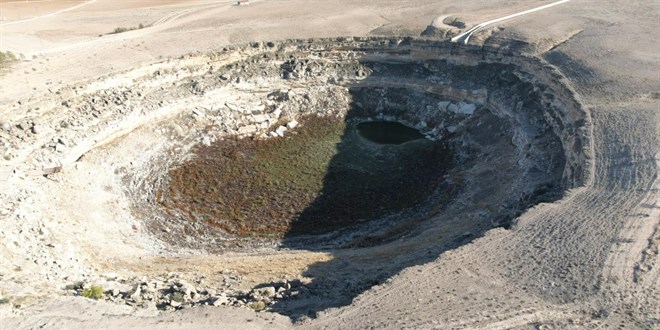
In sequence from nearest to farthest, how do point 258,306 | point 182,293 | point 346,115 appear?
point 258,306, point 182,293, point 346,115

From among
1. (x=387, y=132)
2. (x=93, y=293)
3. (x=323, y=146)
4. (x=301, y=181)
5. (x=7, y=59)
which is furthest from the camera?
(x=387, y=132)

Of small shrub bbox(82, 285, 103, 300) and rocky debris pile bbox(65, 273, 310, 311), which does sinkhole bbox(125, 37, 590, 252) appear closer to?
rocky debris pile bbox(65, 273, 310, 311)

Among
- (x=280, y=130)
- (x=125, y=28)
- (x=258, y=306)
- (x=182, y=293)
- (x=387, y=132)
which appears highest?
(x=125, y=28)

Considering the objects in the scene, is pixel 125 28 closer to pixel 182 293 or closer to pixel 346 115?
pixel 346 115

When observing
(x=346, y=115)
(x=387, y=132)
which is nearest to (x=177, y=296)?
(x=387, y=132)

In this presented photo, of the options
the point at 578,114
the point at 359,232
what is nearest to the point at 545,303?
the point at 359,232

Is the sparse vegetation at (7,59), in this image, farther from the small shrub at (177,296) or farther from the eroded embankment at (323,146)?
the small shrub at (177,296)
